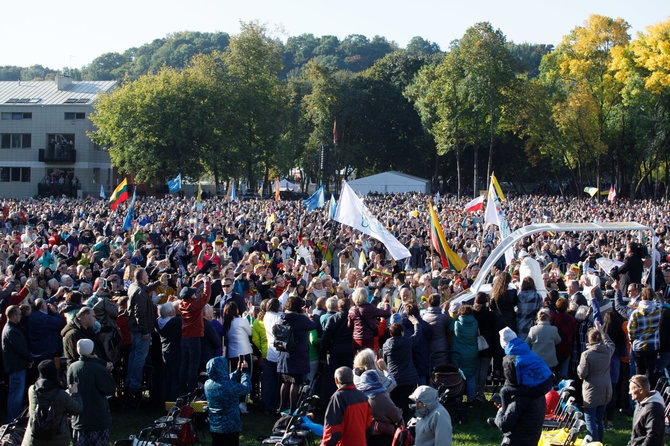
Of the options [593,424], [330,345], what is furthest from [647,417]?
[330,345]

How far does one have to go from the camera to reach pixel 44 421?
611 cm

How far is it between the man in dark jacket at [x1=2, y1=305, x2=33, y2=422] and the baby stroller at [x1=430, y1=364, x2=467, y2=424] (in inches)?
191

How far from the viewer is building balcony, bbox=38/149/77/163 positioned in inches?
2313

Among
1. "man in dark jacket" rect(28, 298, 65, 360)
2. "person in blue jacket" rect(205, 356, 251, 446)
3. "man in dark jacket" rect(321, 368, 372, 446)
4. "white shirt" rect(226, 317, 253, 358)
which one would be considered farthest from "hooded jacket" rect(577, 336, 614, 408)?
"man in dark jacket" rect(28, 298, 65, 360)

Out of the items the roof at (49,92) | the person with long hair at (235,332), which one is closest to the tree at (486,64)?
the roof at (49,92)

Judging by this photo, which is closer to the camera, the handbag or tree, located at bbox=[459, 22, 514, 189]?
the handbag

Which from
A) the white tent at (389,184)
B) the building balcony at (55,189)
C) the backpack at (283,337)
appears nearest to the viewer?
the backpack at (283,337)

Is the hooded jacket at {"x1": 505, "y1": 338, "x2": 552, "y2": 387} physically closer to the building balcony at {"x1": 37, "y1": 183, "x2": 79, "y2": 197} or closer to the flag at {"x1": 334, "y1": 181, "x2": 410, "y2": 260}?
the flag at {"x1": 334, "y1": 181, "x2": 410, "y2": 260}

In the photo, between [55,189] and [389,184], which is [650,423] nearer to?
[389,184]

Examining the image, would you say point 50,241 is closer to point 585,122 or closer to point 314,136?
point 585,122

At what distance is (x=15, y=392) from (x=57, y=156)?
179 feet

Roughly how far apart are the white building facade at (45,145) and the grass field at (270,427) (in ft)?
174

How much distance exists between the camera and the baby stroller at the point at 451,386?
871 centimetres

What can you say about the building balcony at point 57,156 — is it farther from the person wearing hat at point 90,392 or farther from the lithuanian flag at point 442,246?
the person wearing hat at point 90,392
